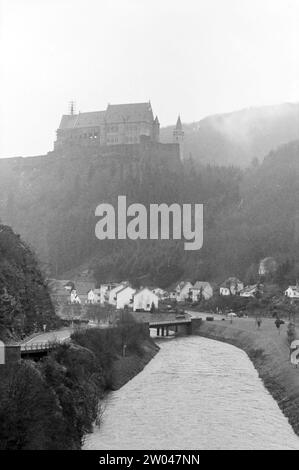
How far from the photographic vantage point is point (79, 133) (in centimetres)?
12650

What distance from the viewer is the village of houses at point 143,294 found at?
75062 millimetres

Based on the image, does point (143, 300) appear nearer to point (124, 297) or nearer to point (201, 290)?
point (124, 297)

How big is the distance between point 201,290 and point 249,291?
24.3 ft

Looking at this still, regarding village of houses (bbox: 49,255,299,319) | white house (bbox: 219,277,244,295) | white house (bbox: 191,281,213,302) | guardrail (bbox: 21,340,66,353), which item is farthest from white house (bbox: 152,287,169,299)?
guardrail (bbox: 21,340,66,353)

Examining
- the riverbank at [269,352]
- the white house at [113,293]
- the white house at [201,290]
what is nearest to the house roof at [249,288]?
the white house at [201,290]

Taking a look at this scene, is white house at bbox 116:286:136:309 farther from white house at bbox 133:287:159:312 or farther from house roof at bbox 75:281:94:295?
house roof at bbox 75:281:94:295

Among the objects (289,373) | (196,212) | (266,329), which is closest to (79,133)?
(196,212)

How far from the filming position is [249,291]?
276ft

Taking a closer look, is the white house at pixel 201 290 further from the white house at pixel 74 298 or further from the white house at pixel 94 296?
the white house at pixel 74 298

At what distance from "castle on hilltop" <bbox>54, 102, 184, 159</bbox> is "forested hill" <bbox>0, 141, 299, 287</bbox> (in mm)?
3850

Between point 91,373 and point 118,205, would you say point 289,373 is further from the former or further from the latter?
point 118,205

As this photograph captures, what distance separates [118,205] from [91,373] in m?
77.4

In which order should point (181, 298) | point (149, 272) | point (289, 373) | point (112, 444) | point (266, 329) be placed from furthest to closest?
1. point (149, 272)
2. point (181, 298)
3. point (266, 329)
4. point (289, 373)
5. point (112, 444)

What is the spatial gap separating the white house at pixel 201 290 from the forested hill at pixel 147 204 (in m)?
5.53
